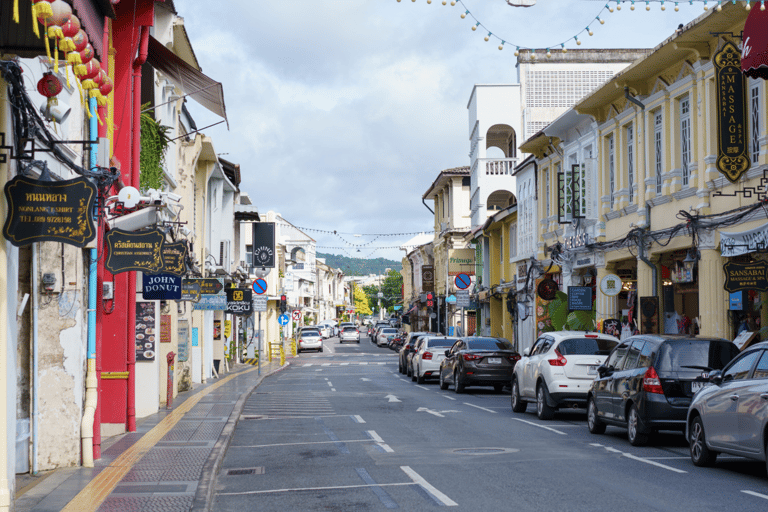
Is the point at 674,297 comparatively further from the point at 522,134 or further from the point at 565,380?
the point at 522,134

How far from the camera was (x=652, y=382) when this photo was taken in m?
13.3

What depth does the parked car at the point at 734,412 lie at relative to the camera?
1018cm

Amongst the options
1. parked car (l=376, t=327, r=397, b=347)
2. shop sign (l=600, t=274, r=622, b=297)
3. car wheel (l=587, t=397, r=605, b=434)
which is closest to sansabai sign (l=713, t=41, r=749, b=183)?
shop sign (l=600, t=274, r=622, b=297)

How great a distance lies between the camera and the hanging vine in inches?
788

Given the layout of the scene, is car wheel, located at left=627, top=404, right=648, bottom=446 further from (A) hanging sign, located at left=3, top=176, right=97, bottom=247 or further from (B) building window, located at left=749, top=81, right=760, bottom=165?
(A) hanging sign, located at left=3, top=176, right=97, bottom=247

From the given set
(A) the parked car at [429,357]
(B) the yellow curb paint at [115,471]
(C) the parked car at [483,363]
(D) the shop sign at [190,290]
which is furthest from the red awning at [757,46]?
(A) the parked car at [429,357]

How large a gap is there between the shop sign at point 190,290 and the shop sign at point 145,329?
3724 millimetres

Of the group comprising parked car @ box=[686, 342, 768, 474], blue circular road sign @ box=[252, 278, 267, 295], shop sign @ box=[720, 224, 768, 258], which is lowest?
parked car @ box=[686, 342, 768, 474]

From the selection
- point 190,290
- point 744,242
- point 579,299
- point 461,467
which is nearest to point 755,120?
point 744,242

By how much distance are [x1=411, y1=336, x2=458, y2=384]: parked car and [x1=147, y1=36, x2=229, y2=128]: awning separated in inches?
562

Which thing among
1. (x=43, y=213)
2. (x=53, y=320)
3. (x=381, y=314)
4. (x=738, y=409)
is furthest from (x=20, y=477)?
(x=381, y=314)

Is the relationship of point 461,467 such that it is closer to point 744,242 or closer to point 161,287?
point 161,287

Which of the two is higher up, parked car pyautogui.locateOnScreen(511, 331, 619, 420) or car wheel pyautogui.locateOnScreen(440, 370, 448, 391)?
parked car pyautogui.locateOnScreen(511, 331, 619, 420)

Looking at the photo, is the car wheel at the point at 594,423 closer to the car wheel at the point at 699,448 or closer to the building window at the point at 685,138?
the car wheel at the point at 699,448
